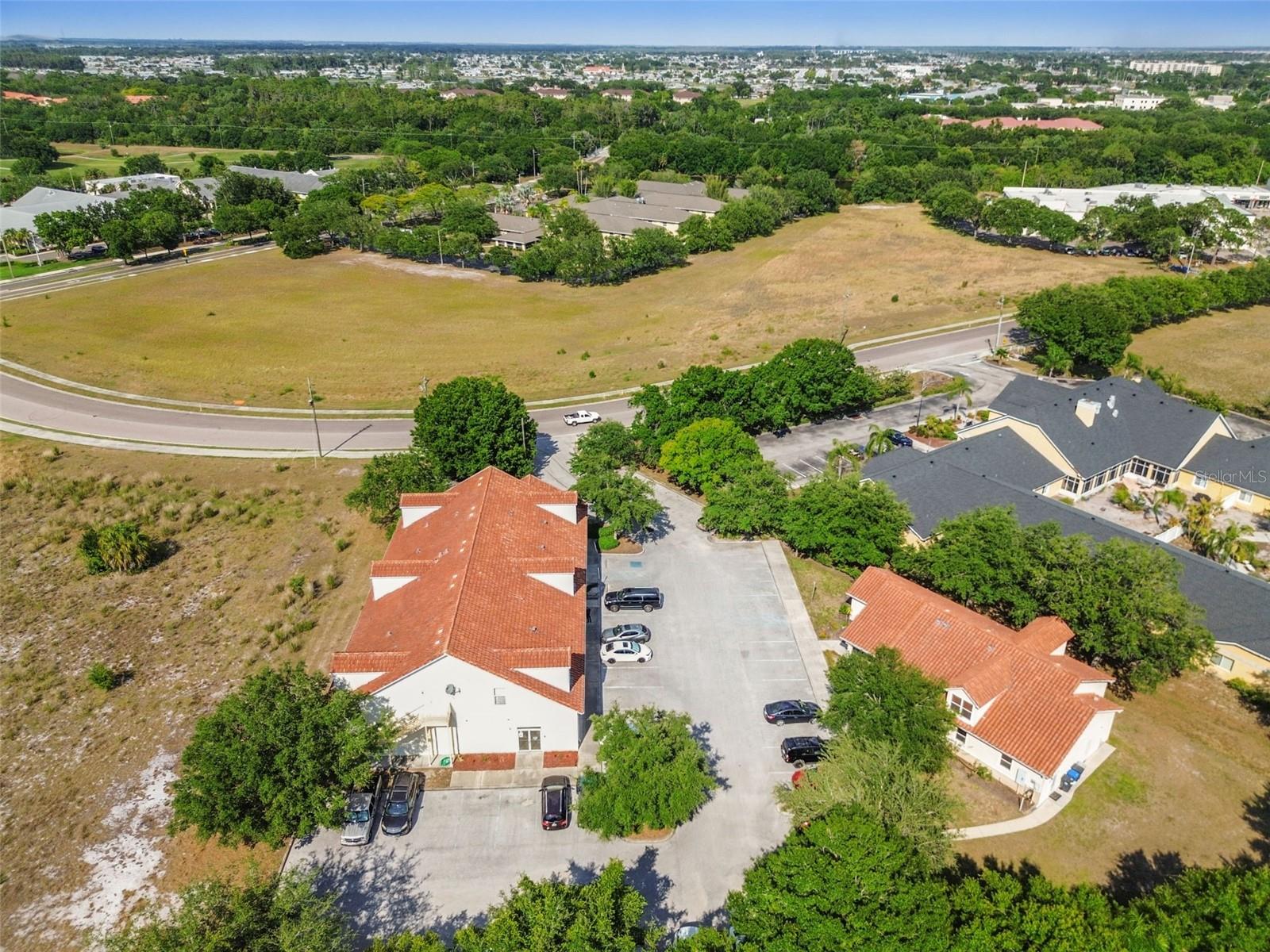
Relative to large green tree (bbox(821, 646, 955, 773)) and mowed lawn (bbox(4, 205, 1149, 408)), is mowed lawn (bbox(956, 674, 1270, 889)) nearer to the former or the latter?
large green tree (bbox(821, 646, 955, 773))

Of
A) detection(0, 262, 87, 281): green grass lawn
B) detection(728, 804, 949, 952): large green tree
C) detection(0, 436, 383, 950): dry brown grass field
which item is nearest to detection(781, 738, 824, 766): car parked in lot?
detection(728, 804, 949, 952): large green tree

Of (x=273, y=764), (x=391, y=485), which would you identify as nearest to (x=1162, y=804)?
(x=273, y=764)

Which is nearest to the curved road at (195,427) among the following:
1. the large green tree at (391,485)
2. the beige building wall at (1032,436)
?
the large green tree at (391,485)

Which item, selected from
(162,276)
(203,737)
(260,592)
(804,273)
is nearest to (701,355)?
(804,273)

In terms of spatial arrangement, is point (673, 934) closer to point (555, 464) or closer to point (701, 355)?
point (555, 464)

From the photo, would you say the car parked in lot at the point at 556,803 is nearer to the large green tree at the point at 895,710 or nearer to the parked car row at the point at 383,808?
the parked car row at the point at 383,808

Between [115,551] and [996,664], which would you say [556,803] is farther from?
[115,551]
